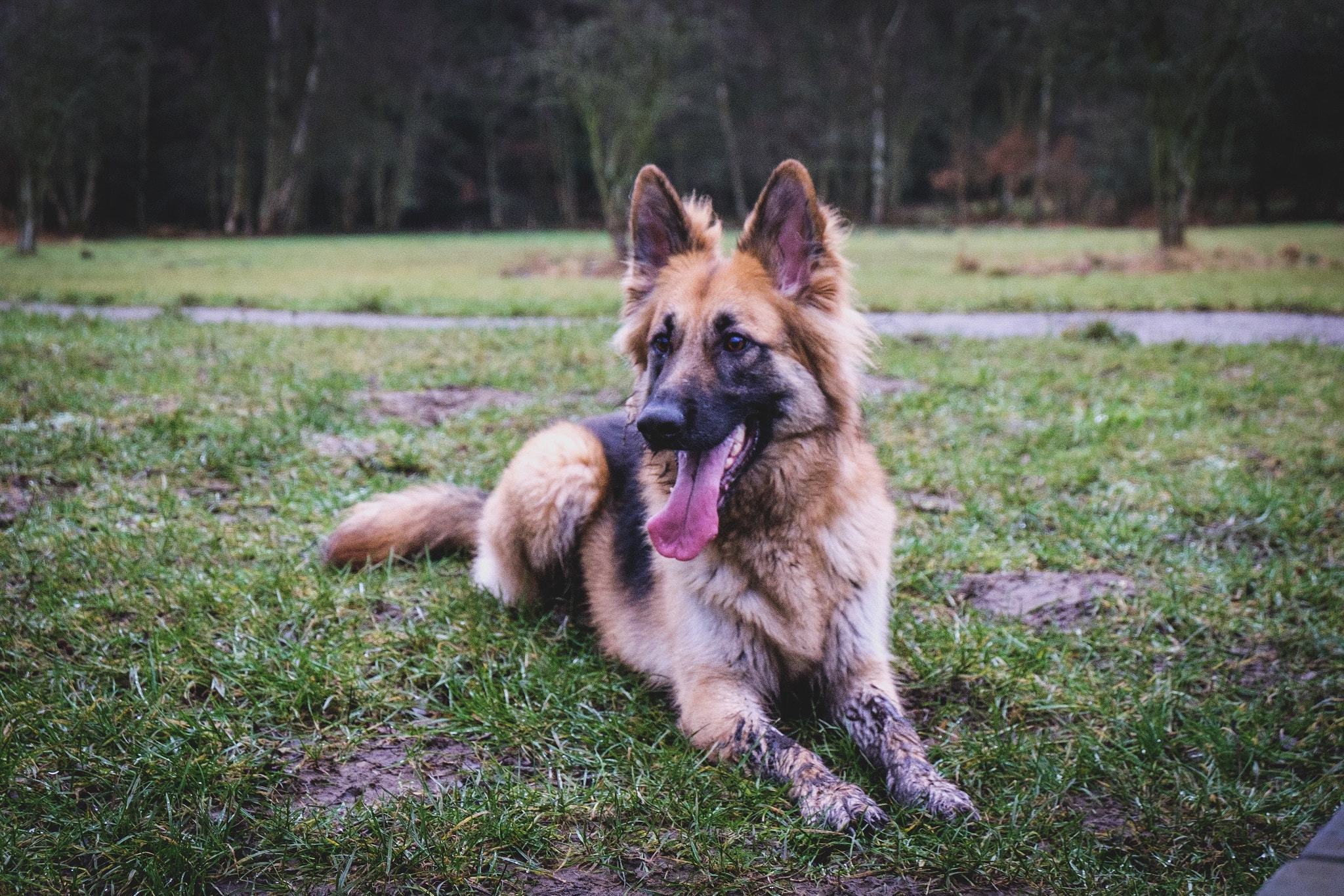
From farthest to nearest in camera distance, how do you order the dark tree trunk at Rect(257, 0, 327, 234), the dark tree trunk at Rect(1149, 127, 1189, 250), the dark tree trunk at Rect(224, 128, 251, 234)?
the dark tree trunk at Rect(257, 0, 327, 234) → the dark tree trunk at Rect(224, 128, 251, 234) → the dark tree trunk at Rect(1149, 127, 1189, 250)

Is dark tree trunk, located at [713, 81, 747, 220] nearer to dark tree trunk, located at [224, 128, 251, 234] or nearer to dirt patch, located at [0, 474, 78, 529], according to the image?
dark tree trunk, located at [224, 128, 251, 234]

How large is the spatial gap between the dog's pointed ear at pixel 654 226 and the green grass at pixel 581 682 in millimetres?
1489

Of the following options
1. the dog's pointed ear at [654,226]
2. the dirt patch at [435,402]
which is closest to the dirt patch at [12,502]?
the dirt patch at [435,402]

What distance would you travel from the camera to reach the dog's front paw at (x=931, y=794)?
244cm

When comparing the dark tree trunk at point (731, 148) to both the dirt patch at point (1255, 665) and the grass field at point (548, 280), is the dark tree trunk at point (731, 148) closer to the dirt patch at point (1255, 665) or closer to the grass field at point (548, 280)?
the grass field at point (548, 280)

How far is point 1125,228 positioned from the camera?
121ft

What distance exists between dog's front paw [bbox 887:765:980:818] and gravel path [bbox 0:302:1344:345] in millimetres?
8416

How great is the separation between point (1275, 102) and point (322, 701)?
2801 cm

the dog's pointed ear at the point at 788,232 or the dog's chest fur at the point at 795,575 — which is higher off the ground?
the dog's pointed ear at the point at 788,232

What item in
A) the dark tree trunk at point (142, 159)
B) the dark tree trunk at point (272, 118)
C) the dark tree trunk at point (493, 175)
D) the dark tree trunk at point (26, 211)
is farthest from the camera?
the dark tree trunk at point (493, 175)

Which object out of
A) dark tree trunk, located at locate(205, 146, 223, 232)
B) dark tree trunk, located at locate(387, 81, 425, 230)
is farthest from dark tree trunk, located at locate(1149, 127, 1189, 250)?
dark tree trunk, located at locate(205, 146, 223, 232)

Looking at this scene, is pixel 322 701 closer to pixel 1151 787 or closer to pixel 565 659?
pixel 565 659

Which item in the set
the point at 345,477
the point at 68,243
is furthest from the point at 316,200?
the point at 345,477

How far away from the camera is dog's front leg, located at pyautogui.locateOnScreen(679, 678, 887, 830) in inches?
94.8
